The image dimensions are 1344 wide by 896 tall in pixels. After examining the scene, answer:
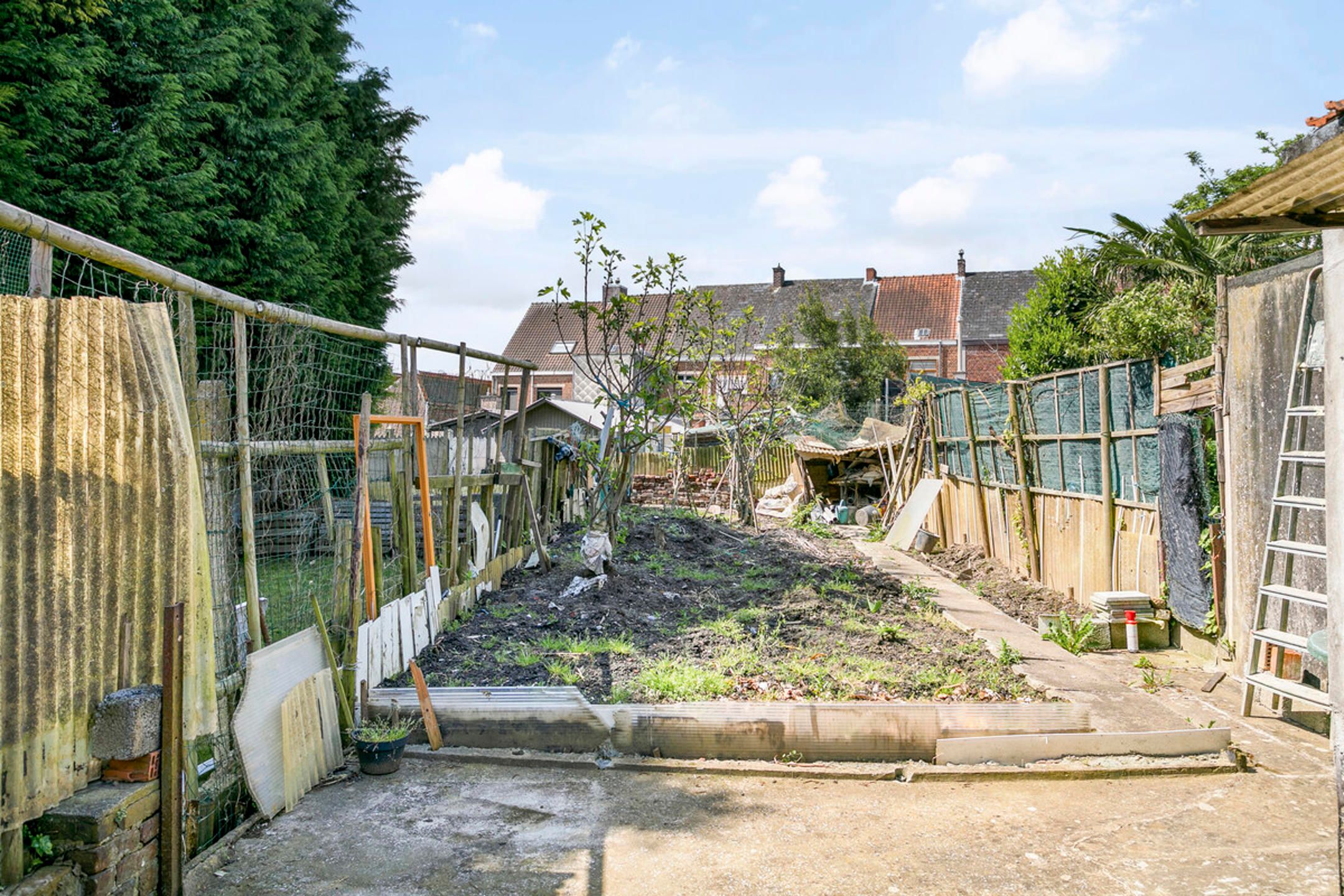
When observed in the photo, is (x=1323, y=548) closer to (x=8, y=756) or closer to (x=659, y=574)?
(x=659, y=574)

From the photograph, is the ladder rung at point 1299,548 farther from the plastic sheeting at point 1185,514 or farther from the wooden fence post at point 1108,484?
the wooden fence post at point 1108,484

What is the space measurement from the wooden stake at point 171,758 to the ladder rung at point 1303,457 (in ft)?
19.4

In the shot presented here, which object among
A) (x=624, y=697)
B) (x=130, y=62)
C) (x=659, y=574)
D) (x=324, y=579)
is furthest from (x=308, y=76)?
(x=624, y=697)

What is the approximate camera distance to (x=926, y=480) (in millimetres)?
13773

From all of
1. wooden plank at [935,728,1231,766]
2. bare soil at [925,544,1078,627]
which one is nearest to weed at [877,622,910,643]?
wooden plank at [935,728,1231,766]

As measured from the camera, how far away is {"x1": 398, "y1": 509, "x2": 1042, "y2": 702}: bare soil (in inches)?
210

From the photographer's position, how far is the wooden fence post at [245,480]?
3998 millimetres

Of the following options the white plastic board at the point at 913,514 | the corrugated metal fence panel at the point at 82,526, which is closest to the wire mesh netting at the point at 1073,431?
the white plastic board at the point at 913,514

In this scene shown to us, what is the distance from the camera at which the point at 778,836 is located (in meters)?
3.84

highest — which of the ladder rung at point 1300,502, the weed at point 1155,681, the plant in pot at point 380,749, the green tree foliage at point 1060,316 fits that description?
the green tree foliage at point 1060,316

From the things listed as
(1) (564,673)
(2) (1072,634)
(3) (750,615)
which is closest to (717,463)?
(3) (750,615)

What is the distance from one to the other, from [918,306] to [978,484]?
27722mm

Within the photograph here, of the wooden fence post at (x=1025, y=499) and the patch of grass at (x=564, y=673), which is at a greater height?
the wooden fence post at (x=1025, y=499)

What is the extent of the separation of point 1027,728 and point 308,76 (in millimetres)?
13529
